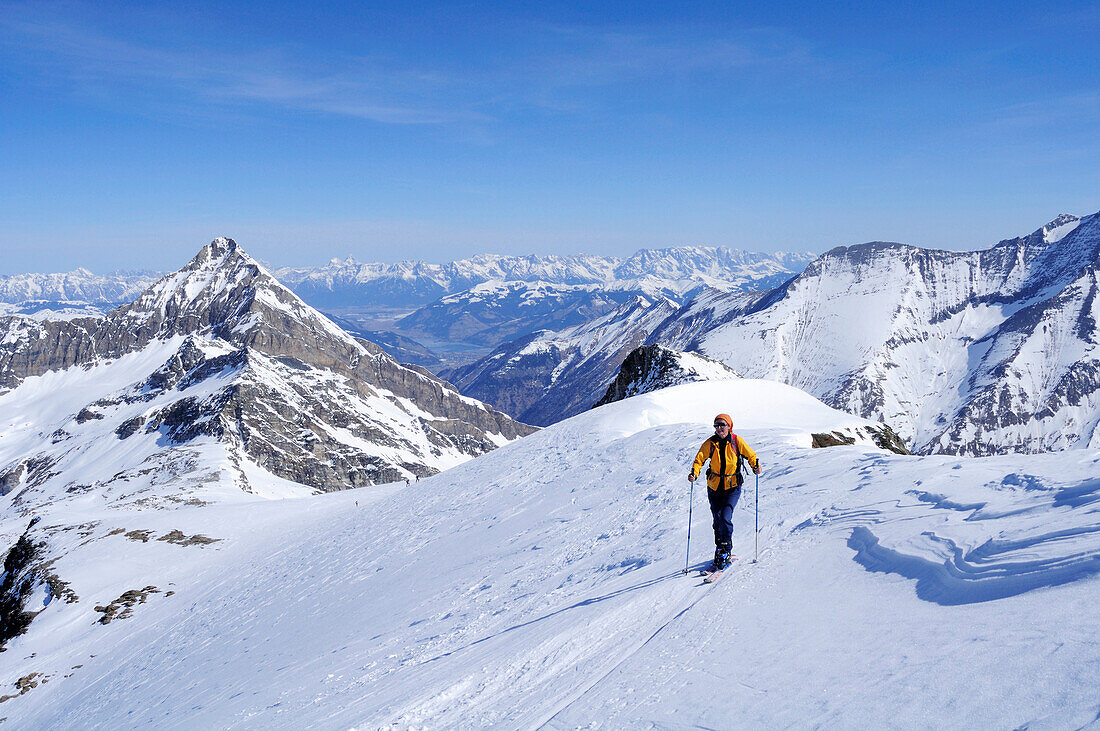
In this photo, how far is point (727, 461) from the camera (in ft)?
36.7

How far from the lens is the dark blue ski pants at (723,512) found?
36.5 feet

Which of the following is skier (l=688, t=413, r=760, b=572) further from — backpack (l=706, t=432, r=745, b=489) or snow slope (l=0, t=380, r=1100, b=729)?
snow slope (l=0, t=380, r=1100, b=729)

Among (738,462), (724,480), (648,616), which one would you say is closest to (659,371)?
(738,462)

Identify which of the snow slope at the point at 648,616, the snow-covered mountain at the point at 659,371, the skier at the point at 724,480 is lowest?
the snow slope at the point at 648,616

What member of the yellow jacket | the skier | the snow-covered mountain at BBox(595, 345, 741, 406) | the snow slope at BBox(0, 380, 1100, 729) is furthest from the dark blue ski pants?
the snow-covered mountain at BBox(595, 345, 741, 406)

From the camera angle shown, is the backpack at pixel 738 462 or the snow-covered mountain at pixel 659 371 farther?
the snow-covered mountain at pixel 659 371

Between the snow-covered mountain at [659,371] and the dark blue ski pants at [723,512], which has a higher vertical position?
the snow-covered mountain at [659,371]

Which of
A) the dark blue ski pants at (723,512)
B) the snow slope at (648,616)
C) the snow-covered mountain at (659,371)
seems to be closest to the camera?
the snow slope at (648,616)

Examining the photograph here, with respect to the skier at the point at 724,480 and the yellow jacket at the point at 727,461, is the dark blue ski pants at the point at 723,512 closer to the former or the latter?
the skier at the point at 724,480

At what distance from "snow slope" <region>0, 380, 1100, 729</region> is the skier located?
54 cm

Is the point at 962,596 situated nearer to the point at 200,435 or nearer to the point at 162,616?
the point at 162,616

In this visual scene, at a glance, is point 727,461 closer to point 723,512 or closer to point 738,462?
point 738,462

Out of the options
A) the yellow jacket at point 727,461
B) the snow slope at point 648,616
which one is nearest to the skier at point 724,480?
the yellow jacket at point 727,461

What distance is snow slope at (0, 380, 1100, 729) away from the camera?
243 inches
